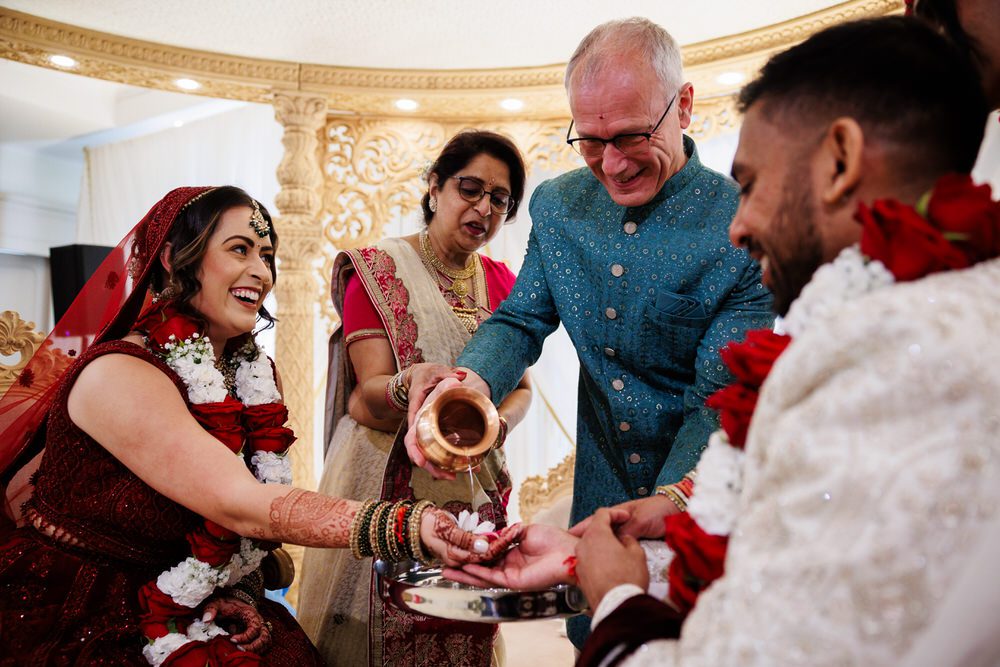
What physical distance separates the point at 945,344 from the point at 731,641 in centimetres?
42

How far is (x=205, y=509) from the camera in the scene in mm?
2117

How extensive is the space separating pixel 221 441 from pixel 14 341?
183 cm

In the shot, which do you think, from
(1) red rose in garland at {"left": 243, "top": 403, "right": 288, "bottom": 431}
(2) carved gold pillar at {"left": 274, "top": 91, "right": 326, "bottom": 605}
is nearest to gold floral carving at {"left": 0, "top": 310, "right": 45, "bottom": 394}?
(1) red rose in garland at {"left": 243, "top": 403, "right": 288, "bottom": 431}

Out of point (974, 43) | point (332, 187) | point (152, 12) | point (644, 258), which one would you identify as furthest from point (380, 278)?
point (332, 187)

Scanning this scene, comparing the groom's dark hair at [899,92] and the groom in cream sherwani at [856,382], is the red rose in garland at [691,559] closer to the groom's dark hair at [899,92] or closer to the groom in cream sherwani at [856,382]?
the groom in cream sherwani at [856,382]

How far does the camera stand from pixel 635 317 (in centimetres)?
225

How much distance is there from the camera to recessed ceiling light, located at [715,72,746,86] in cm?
526

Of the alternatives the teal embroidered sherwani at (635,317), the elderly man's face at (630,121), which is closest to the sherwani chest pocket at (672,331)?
the teal embroidered sherwani at (635,317)

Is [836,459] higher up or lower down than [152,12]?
lower down

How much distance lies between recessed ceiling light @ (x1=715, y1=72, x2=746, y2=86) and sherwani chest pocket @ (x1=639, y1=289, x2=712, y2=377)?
3.54m

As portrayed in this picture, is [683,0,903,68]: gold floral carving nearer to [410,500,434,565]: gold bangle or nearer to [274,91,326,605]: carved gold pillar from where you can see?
[274,91,326,605]: carved gold pillar

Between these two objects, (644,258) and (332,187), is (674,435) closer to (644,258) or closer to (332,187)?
(644,258)

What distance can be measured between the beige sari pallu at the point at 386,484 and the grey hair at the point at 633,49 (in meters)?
1.19

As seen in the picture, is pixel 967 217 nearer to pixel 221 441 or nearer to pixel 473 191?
pixel 221 441
